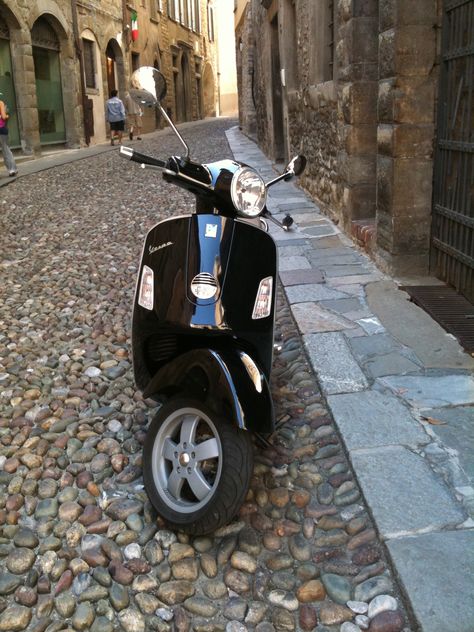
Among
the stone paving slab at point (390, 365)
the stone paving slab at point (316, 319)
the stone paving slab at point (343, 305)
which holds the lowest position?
→ the stone paving slab at point (390, 365)

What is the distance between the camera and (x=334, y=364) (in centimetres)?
329

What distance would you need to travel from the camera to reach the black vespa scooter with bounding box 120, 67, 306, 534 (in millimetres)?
2078

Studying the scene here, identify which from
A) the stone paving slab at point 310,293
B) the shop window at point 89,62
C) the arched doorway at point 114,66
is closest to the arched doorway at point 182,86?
the arched doorway at point 114,66

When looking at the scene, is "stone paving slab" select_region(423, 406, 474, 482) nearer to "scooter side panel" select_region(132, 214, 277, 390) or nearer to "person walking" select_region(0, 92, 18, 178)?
"scooter side panel" select_region(132, 214, 277, 390)

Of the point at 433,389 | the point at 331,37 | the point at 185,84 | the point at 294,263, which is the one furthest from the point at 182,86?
the point at 433,389

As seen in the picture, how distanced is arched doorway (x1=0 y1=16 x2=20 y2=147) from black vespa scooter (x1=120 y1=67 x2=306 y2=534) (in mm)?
13019

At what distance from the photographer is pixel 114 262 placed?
5688mm

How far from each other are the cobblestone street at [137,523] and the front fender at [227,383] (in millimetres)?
383

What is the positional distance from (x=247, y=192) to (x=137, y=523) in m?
1.14

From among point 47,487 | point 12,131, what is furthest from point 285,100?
point 47,487

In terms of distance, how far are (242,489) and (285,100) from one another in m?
8.89

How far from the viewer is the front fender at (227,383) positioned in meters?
2.07

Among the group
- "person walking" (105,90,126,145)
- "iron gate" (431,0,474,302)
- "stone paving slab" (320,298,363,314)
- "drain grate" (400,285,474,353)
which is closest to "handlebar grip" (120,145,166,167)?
"drain grate" (400,285,474,353)

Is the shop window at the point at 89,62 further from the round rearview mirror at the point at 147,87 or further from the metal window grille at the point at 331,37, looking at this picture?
the round rearview mirror at the point at 147,87
